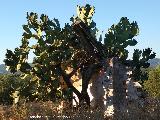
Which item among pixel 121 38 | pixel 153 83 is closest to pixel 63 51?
pixel 121 38

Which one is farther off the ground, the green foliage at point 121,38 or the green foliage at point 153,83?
the green foliage at point 153,83

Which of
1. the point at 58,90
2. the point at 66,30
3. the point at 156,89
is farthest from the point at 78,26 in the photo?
the point at 156,89

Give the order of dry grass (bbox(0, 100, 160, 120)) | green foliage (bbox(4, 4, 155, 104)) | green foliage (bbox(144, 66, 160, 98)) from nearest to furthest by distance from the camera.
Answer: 1. dry grass (bbox(0, 100, 160, 120))
2. green foliage (bbox(4, 4, 155, 104))
3. green foliage (bbox(144, 66, 160, 98))

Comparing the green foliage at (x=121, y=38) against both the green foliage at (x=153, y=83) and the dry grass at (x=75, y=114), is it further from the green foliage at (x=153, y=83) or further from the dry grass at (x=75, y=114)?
the green foliage at (x=153, y=83)

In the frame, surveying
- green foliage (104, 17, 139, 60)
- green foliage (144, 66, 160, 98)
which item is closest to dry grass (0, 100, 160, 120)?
green foliage (104, 17, 139, 60)

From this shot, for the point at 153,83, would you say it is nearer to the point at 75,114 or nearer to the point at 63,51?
the point at 63,51

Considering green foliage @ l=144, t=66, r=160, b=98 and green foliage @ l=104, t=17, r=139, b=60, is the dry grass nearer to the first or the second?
green foliage @ l=104, t=17, r=139, b=60

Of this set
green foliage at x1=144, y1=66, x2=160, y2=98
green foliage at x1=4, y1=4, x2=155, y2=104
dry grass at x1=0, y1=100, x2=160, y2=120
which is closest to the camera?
dry grass at x1=0, y1=100, x2=160, y2=120

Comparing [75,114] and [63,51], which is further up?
[63,51]

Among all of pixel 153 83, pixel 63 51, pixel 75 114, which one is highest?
pixel 153 83

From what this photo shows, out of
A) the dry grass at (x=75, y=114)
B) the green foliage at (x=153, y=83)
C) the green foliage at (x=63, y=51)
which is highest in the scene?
the green foliage at (x=153, y=83)

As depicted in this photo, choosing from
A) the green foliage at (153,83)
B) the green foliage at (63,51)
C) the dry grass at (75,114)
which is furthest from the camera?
the green foliage at (153,83)

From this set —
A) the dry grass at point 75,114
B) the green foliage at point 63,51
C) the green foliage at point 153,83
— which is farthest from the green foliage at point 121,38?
the green foliage at point 153,83

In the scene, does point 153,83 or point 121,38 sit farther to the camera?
point 153,83
